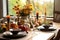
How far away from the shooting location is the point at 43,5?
5332 millimetres

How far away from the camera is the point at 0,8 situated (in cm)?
558

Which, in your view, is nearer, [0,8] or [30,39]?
[30,39]

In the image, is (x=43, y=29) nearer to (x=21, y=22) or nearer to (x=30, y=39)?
(x=21, y=22)

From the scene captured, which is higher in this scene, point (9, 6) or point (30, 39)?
point (9, 6)

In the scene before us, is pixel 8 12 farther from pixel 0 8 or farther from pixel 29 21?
pixel 29 21

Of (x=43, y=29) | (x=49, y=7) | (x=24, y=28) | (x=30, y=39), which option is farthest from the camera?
(x=49, y=7)

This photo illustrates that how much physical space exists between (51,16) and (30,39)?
3.01 m

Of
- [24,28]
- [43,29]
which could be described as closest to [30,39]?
[24,28]

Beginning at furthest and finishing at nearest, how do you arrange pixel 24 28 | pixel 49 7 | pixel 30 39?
pixel 49 7 < pixel 24 28 < pixel 30 39

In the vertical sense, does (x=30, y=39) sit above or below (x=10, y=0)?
below

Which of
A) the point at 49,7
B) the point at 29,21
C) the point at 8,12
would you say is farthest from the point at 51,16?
the point at 29,21

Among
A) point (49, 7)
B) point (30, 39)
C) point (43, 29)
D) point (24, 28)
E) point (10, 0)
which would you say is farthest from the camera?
point (10, 0)

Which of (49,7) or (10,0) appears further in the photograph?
(10,0)

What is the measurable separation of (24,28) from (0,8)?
9.60ft
